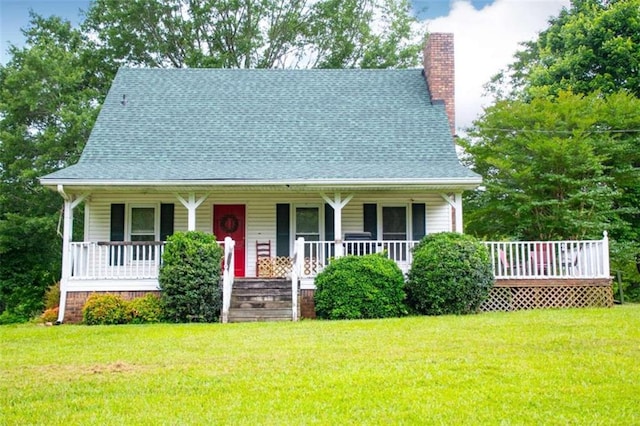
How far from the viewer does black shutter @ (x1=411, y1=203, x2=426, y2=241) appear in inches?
630

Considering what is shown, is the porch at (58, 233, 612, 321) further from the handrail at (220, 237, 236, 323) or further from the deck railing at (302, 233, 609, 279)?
the handrail at (220, 237, 236, 323)

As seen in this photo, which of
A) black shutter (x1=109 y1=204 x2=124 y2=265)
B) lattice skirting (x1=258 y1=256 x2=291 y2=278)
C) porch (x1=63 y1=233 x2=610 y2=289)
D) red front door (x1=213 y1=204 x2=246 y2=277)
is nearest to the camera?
porch (x1=63 y1=233 x2=610 y2=289)

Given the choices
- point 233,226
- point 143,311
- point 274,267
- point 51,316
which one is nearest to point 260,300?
point 274,267

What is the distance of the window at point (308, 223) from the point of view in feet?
53.0

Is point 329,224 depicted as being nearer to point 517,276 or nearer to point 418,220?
point 418,220

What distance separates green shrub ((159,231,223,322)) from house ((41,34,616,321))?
89 centimetres

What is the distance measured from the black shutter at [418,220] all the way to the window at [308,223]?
8.12 ft

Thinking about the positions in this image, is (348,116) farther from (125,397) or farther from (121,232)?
(125,397)

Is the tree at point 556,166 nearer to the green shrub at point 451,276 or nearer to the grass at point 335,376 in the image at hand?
the green shrub at point 451,276

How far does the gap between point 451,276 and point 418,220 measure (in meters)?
3.66

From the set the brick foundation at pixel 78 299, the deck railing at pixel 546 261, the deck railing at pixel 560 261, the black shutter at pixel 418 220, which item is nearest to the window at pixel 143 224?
the brick foundation at pixel 78 299

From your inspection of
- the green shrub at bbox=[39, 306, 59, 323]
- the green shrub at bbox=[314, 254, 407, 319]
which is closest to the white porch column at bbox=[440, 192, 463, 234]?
the green shrub at bbox=[314, 254, 407, 319]

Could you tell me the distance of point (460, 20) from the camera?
2162 centimetres

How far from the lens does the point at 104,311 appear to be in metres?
13.0
